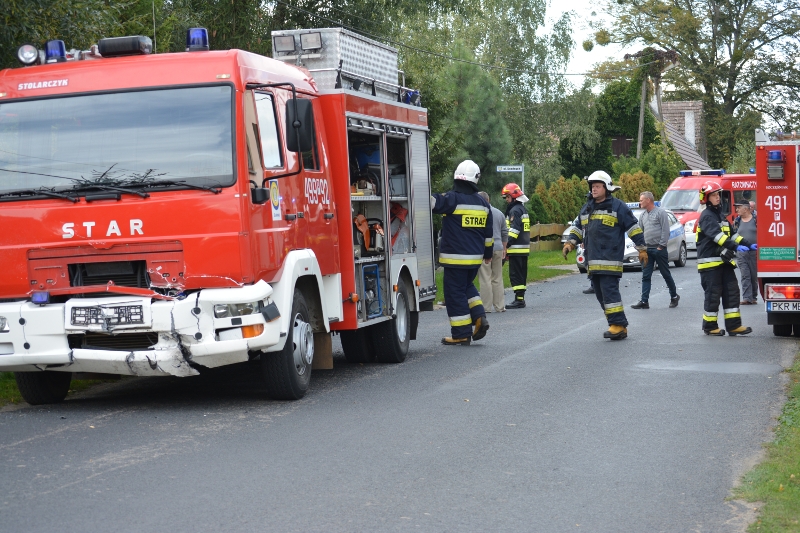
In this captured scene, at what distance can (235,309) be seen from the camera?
8539mm

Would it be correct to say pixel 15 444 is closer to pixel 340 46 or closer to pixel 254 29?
pixel 340 46

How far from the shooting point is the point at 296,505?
6.08 metres

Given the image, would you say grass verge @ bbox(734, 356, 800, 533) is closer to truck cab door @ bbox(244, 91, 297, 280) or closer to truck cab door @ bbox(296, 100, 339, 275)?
truck cab door @ bbox(244, 91, 297, 280)

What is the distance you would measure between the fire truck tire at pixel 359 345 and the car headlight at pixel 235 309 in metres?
3.53

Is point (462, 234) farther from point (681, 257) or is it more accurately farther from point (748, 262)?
point (681, 257)

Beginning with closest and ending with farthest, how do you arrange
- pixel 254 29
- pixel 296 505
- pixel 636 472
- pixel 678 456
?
pixel 296 505, pixel 636 472, pixel 678 456, pixel 254 29

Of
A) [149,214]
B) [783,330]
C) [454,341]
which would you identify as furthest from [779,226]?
[149,214]

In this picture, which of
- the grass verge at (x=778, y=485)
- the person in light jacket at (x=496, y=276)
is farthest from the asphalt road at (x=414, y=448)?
the person in light jacket at (x=496, y=276)

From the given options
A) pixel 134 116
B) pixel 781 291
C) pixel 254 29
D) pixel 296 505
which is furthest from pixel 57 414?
pixel 254 29

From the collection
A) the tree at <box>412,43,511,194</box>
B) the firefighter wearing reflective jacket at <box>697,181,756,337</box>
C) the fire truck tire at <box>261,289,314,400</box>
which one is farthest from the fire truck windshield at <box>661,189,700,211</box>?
the fire truck tire at <box>261,289,314,400</box>

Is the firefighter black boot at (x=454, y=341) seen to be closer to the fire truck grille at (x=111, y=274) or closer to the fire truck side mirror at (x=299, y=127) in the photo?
the fire truck side mirror at (x=299, y=127)

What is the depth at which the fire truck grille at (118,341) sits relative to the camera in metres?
8.60

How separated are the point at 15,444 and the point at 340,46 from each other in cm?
516

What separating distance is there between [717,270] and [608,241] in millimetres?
1642
